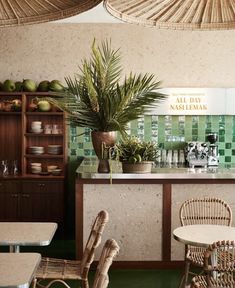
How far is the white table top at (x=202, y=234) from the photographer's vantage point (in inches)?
160

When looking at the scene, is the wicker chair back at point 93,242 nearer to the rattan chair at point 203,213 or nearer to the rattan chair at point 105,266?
the rattan chair at point 105,266

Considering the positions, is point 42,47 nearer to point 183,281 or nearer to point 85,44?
point 85,44

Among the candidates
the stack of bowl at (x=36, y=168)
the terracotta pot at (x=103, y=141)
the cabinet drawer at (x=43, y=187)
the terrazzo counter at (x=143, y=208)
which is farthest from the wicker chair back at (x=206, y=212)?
the stack of bowl at (x=36, y=168)

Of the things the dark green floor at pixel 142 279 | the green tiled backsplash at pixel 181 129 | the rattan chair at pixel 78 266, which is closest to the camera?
the rattan chair at pixel 78 266

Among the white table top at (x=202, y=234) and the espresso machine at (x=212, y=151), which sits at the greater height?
the espresso machine at (x=212, y=151)

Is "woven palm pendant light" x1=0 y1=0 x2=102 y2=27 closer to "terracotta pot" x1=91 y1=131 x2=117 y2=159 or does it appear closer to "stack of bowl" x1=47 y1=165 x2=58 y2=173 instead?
"terracotta pot" x1=91 y1=131 x2=117 y2=159

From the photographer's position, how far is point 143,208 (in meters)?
→ 5.81

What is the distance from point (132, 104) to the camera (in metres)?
5.62

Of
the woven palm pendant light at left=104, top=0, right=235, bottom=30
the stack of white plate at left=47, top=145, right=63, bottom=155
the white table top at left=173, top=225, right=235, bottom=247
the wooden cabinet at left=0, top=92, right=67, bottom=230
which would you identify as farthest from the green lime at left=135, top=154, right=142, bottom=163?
the woven palm pendant light at left=104, top=0, right=235, bottom=30

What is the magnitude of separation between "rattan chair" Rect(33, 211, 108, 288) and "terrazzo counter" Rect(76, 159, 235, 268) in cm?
158

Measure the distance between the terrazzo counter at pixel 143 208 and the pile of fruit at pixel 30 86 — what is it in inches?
87.7

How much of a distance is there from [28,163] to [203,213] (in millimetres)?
3607

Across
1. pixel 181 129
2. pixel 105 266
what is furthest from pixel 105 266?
pixel 181 129

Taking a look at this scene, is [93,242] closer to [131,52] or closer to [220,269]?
[220,269]
